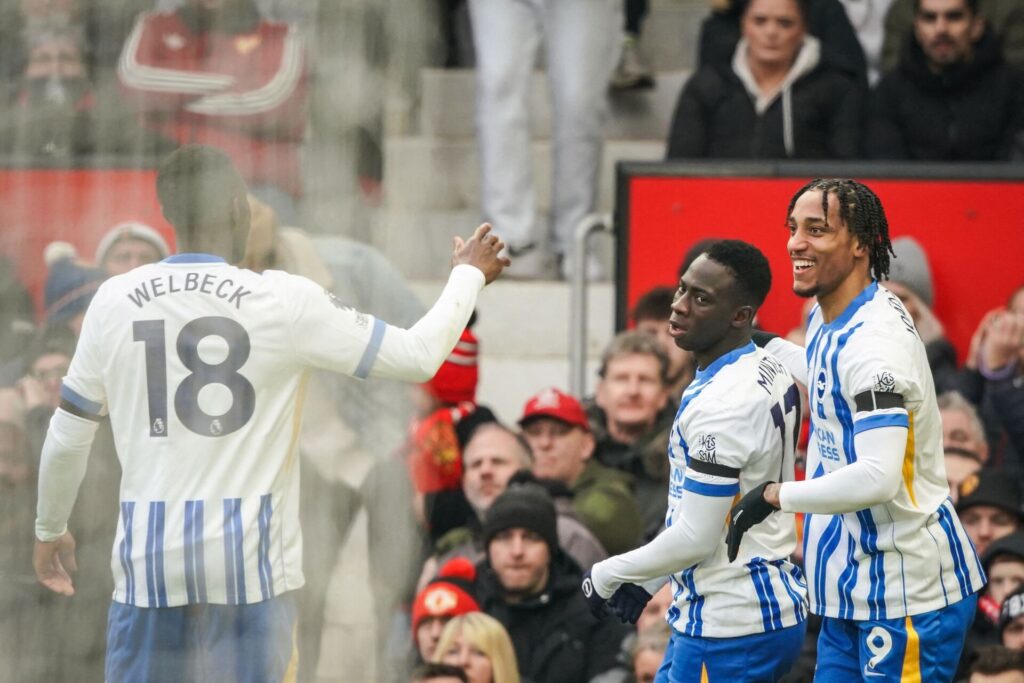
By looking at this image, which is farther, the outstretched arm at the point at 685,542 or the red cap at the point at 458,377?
the red cap at the point at 458,377

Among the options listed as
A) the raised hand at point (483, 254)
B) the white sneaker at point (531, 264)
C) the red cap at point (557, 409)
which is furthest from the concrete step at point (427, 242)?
the raised hand at point (483, 254)

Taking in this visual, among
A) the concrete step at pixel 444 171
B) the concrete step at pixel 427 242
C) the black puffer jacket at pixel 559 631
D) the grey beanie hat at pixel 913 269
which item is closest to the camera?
the black puffer jacket at pixel 559 631

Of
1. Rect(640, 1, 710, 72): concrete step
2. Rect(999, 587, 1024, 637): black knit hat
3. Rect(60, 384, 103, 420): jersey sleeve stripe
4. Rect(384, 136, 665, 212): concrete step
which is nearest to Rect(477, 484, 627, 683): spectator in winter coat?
Rect(999, 587, 1024, 637): black knit hat

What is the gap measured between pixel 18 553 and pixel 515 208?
2.73 metres

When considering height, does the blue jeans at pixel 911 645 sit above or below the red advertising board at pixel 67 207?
below

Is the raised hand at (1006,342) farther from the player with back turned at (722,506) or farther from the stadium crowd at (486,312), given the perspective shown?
the player with back turned at (722,506)

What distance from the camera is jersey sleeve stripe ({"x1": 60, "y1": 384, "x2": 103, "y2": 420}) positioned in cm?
421

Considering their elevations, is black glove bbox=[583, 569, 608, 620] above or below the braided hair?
below

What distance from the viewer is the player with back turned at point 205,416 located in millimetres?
4125

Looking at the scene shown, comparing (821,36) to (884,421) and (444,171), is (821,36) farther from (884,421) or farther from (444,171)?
(884,421)

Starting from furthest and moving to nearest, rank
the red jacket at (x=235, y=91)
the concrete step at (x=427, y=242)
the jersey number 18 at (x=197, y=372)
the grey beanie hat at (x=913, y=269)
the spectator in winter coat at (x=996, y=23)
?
the concrete step at (x=427, y=242), the spectator in winter coat at (x=996, y=23), the red jacket at (x=235, y=91), the grey beanie hat at (x=913, y=269), the jersey number 18 at (x=197, y=372)

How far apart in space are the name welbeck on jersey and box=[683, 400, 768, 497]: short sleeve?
3.65ft

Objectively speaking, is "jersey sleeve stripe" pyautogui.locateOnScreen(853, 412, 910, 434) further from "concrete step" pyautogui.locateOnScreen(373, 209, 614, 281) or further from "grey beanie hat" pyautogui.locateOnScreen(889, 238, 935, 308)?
"concrete step" pyautogui.locateOnScreen(373, 209, 614, 281)

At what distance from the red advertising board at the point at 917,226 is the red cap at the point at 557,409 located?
2.68 ft
